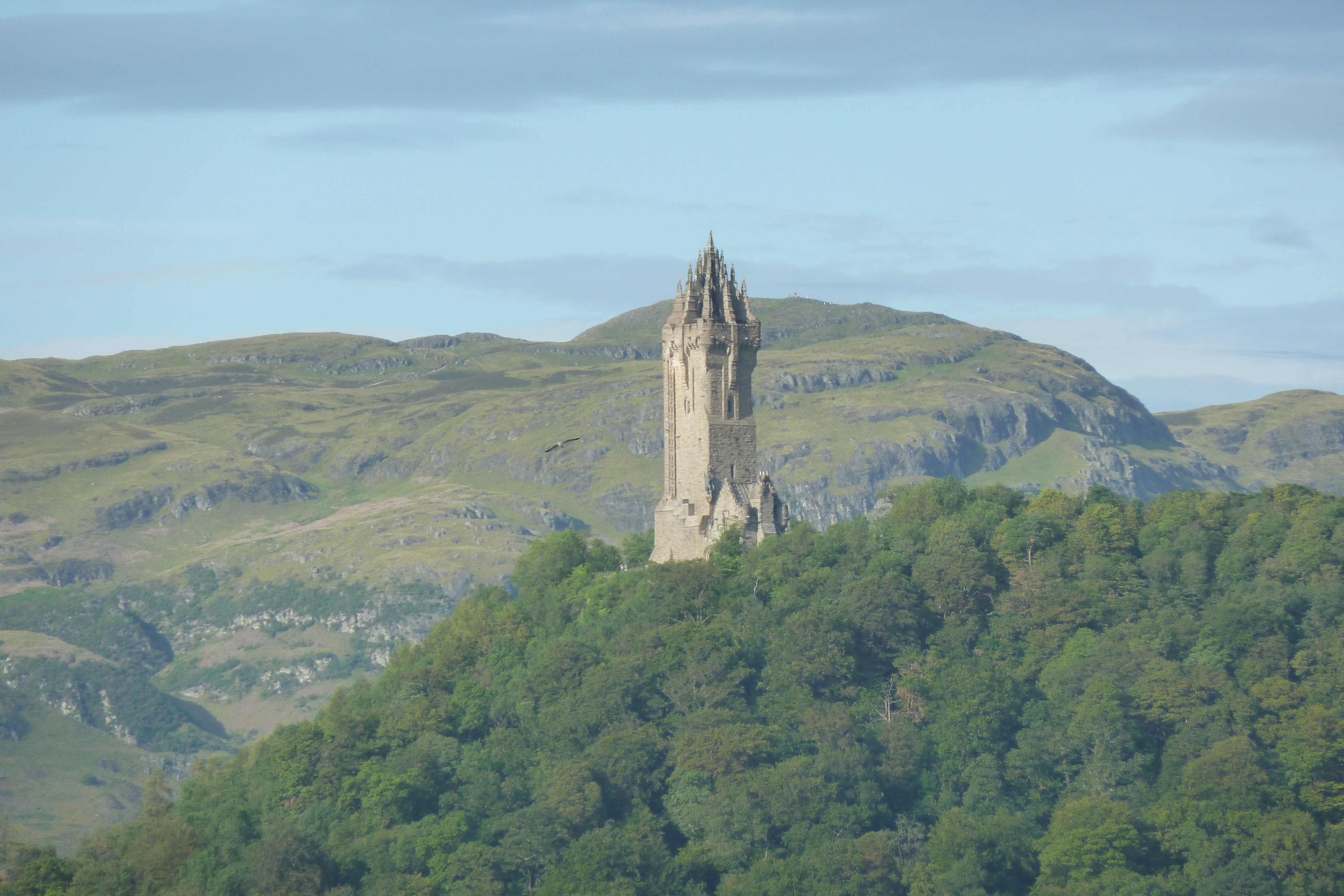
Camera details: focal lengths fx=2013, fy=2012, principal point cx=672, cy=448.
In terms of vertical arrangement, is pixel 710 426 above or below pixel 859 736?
above

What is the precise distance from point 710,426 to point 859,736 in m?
23.5

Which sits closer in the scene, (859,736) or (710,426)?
(859,736)

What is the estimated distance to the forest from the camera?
114625mm

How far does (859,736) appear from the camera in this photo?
4894 inches

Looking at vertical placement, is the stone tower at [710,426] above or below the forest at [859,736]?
above

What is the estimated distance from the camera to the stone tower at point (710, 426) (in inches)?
5320

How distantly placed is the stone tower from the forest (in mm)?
2489

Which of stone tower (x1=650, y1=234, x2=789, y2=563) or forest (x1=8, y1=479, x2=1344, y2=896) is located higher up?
stone tower (x1=650, y1=234, x2=789, y2=563)

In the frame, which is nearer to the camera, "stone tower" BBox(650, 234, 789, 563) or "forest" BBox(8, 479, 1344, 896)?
"forest" BBox(8, 479, 1344, 896)

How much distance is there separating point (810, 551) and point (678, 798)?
79.4 ft

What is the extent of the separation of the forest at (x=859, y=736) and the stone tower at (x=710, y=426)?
2.49 m

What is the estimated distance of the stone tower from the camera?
135125 millimetres

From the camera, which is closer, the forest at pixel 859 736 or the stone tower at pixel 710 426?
the forest at pixel 859 736

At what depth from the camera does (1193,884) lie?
111625mm
